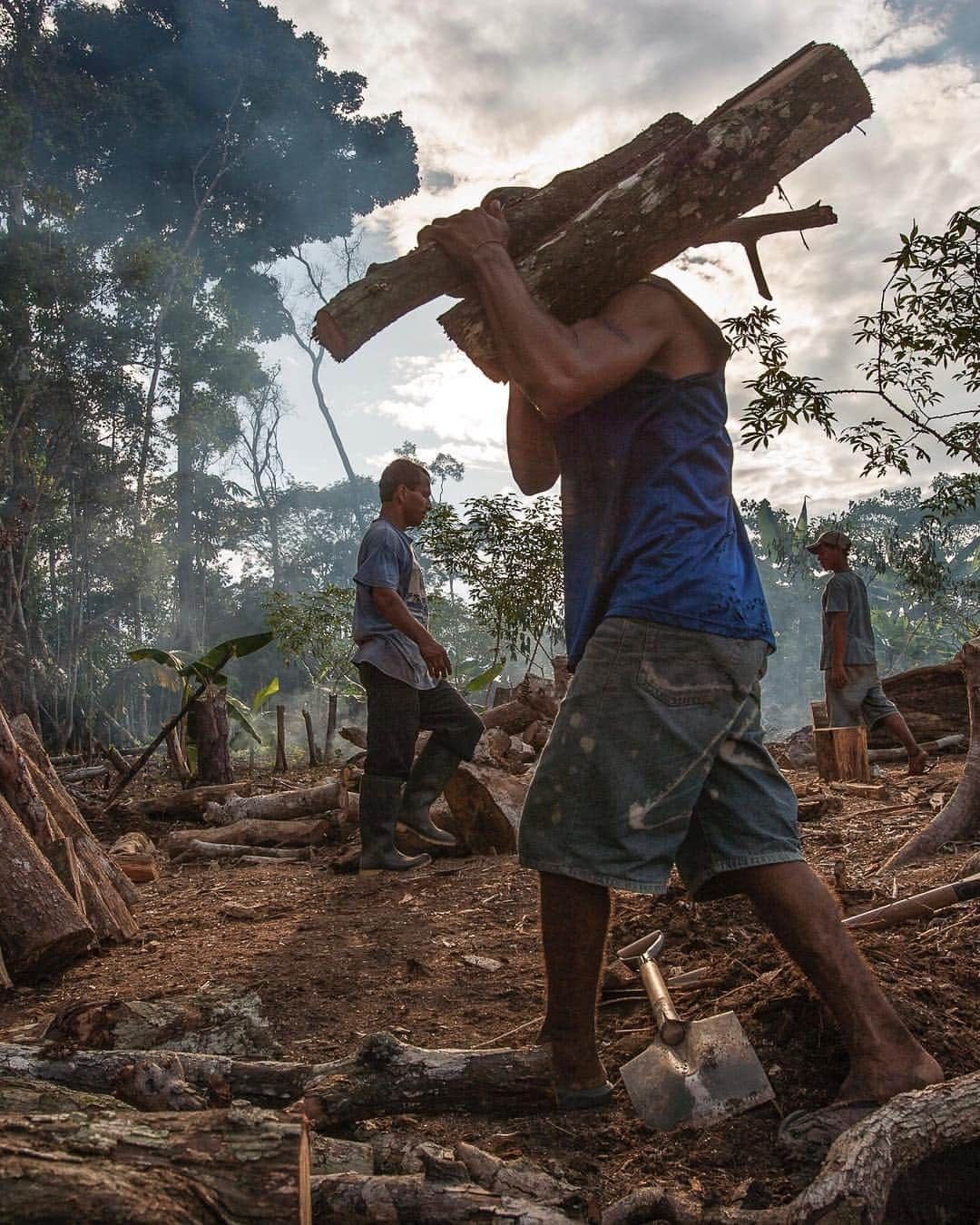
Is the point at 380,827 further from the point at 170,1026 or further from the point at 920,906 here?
the point at 920,906

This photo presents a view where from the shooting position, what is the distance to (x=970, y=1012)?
2.04 meters

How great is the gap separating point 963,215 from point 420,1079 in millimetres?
4768

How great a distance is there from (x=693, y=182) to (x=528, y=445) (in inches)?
28.5

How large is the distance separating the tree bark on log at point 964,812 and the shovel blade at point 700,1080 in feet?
6.81

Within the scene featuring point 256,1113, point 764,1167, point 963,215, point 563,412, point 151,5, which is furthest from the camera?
point 151,5

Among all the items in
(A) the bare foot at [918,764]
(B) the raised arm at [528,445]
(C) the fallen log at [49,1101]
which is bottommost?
(A) the bare foot at [918,764]

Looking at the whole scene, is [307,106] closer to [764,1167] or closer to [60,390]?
[60,390]

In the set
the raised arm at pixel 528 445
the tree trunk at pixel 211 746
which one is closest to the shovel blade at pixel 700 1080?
the raised arm at pixel 528 445

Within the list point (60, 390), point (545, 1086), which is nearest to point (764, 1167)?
point (545, 1086)

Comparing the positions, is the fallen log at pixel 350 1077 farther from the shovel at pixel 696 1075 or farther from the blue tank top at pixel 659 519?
the blue tank top at pixel 659 519

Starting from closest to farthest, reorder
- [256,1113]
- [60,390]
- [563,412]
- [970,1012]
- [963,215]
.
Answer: [256,1113], [563,412], [970,1012], [963,215], [60,390]

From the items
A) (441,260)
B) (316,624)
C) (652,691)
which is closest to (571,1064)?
(652,691)

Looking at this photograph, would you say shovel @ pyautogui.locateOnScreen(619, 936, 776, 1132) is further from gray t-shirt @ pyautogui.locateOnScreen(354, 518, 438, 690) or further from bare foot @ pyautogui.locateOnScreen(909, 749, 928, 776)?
bare foot @ pyautogui.locateOnScreen(909, 749, 928, 776)

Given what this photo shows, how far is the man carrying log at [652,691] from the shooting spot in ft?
5.59
